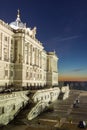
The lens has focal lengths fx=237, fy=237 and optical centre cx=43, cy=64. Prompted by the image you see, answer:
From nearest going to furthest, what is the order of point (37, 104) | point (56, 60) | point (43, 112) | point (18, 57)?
1. point (37, 104)
2. point (43, 112)
3. point (18, 57)
4. point (56, 60)

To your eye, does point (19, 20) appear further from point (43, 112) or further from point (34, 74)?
point (43, 112)

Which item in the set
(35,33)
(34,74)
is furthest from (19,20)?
(34,74)

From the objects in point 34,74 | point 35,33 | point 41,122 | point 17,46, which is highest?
point 35,33

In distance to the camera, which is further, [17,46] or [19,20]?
[19,20]

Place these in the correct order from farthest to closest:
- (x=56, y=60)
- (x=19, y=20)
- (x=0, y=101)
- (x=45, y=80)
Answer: (x=56, y=60) → (x=45, y=80) → (x=19, y=20) → (x=0, y=101)

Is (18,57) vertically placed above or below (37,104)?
above

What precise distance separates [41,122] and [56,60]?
96421mm

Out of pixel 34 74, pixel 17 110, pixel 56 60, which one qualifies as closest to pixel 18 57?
pixel 34 74

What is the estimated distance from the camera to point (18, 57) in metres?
86.1

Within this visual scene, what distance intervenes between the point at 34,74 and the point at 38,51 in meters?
11.8

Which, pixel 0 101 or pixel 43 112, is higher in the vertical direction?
pixel 0 101

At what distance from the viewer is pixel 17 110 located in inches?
2292

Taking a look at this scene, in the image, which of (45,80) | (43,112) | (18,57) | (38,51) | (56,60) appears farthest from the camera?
(56,60)

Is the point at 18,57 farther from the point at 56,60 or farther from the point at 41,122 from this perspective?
the point at 56,60
